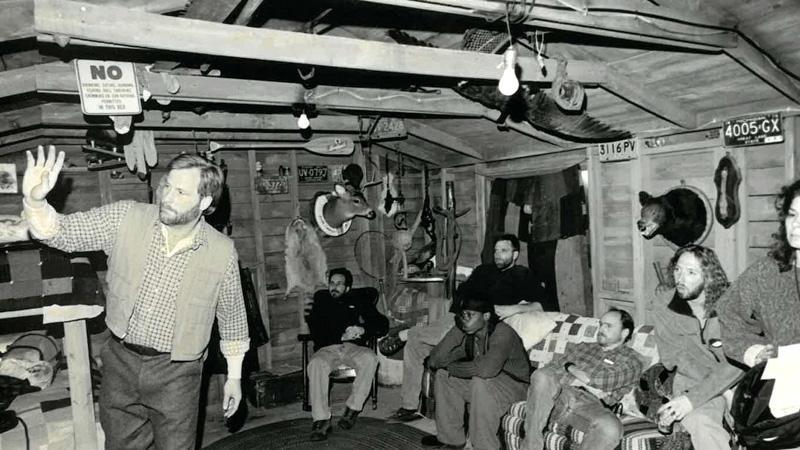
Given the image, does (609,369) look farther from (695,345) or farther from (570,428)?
(695,345)

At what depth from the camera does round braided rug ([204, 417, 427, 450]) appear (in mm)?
4898

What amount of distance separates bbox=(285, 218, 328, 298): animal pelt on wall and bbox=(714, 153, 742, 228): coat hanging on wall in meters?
4.66

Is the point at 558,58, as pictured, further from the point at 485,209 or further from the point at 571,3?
the point at 485,209

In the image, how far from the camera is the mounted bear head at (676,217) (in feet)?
13.8

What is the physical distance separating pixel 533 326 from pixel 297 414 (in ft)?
8.87

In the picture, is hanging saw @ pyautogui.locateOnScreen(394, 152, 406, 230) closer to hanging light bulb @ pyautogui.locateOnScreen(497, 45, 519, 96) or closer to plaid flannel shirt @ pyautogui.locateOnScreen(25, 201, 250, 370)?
hanging light bulb @ pyautogui.locateOnScreen(497, 45, 519, 96)

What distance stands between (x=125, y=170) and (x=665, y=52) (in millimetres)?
5540

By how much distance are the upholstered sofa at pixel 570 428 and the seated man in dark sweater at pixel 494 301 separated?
1.59 ft

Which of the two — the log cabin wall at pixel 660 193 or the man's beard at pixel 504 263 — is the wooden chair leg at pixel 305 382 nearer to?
the man's beard at pixel 504 263

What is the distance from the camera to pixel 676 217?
14.0 feet

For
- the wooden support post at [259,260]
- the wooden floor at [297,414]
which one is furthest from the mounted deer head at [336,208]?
the wooden floor at [297,414]

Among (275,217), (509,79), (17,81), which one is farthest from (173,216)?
(275,217)

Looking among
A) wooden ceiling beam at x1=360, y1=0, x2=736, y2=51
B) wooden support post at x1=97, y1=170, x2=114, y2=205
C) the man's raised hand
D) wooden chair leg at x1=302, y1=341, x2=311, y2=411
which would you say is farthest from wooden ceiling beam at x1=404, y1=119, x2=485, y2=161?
the man's raised hand

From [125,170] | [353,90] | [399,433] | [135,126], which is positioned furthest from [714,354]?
[125,170]
